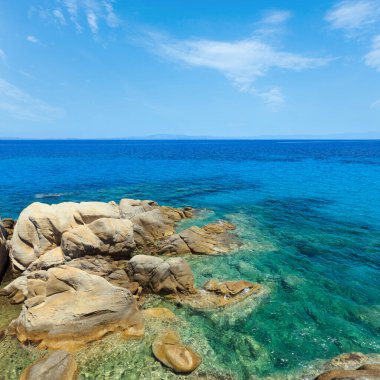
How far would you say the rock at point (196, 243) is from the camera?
21000mm

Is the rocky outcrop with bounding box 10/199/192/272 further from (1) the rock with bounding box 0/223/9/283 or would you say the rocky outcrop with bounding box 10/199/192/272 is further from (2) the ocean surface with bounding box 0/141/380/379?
(2) the ocean surface with bounding box 0/141/380/379

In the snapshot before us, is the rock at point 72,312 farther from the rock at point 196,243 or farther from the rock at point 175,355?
the rock at point 196,243

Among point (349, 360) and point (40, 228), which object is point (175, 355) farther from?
point (40, 228)

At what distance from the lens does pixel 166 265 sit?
1597 cm

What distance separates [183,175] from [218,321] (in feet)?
158

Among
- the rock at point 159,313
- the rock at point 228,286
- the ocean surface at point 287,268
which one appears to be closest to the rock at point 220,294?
the rock at point 228,286

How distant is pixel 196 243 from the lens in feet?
70.2

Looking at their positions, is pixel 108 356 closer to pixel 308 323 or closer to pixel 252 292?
pixel 252 292

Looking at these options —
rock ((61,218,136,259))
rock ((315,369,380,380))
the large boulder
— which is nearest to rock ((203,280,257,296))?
Result: rock ((61,218,136,259))

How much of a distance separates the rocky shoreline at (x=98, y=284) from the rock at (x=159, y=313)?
0.05 m

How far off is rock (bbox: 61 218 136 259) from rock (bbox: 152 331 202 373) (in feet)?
Result: 25.3

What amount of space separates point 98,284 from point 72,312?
5.26 feet

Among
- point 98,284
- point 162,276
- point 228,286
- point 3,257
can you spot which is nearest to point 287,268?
point 228,286

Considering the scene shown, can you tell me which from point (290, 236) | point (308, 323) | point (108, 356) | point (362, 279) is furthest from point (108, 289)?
point (290, 236)
